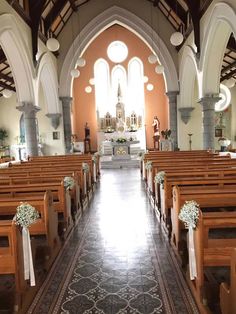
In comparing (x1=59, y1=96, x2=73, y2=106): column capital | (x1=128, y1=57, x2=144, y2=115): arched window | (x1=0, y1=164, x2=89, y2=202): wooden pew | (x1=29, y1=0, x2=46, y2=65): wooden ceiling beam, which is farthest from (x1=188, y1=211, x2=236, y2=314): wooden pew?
(x1=128, y1=57, x2=144, y2=115): arched window

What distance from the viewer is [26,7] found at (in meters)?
11.6

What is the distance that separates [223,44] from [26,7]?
7.29 metres

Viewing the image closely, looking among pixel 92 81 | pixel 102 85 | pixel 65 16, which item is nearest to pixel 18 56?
pixel 65 16

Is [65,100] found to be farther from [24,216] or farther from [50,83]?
[24,216]

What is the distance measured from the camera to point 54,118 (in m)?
16.3

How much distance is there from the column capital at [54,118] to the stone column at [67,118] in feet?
1.24

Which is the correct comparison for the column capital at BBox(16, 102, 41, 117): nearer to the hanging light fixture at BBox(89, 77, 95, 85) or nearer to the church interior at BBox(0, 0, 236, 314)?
the church interior at BBox(0, 0, 236, 314)

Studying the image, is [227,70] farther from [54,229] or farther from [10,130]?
[54,229]

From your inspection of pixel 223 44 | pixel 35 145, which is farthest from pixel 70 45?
pixel 223 44

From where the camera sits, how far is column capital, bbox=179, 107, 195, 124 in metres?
16.1

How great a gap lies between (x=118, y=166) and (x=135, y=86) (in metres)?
8.83

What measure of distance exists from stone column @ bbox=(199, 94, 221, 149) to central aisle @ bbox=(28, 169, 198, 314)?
23.1 ft

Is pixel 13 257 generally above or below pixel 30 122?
below

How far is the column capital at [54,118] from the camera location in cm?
1620
